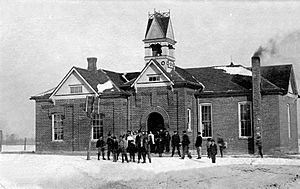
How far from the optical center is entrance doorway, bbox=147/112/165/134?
40156 mm

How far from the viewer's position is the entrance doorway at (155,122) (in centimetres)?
4016

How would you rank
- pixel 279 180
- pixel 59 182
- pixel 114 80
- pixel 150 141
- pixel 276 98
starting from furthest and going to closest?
pixel 114 80 < pixel 276 98 < pixel 150 141 < pixel 279 180 < pixel 59 182

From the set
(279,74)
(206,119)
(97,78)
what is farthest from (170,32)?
(279,74)

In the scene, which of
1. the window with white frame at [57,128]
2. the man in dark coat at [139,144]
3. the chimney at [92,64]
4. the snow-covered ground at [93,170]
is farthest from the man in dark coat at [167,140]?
the chimney at [92,64]

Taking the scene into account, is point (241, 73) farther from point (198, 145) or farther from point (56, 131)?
point (56, 131)

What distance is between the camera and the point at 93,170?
90.1ft

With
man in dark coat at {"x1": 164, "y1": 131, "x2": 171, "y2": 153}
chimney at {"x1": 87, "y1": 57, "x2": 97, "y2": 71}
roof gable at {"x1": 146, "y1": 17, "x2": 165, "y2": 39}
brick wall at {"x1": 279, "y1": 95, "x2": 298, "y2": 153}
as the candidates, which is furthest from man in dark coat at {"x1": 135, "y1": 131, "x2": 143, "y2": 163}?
chimney at {"x1": 87, "y1": 57, "x2": 97, "y2": 71}

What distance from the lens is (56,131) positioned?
42.5 metres

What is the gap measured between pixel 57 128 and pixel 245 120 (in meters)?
13.9

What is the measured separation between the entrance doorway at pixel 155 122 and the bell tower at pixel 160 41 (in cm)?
345

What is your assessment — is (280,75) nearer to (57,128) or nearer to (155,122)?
(155,122)

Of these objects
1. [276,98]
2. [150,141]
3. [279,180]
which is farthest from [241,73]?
[279,180]

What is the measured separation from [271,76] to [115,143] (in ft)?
48.2

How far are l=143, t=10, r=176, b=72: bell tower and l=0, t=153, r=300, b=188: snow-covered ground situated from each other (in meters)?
11.4
